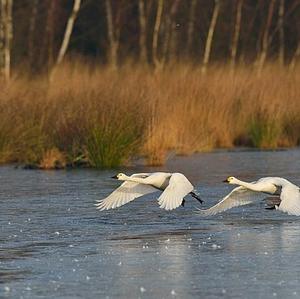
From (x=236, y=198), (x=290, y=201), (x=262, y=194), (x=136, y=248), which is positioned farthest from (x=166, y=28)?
(x=136, y=248)

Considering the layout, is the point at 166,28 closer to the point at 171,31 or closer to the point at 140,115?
the point at 171,31

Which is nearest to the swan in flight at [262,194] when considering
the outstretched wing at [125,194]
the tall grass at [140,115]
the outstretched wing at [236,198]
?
the outstretched wing at [236,198]

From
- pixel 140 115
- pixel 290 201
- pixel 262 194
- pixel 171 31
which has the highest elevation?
pixel 290 201

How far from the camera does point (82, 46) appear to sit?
48.3 m

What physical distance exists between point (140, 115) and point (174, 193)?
7.55 meters

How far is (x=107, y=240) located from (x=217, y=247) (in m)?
1.24

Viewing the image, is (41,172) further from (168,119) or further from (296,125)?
(296,125)

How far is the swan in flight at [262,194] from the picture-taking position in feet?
40.8

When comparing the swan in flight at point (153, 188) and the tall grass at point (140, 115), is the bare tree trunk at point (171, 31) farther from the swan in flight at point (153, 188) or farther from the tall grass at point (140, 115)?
the swan in flight at point (153, 188)

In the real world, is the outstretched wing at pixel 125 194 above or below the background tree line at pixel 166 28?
above

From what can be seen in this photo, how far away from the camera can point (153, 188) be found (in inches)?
556

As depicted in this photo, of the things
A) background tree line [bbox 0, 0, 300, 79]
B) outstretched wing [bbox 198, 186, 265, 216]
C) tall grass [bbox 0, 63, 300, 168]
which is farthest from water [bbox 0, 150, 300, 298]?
background tree line [bbox 0, 0, 300, 79]

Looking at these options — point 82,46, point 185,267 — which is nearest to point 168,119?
point 185,267

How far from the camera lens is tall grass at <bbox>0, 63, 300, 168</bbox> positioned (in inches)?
798
